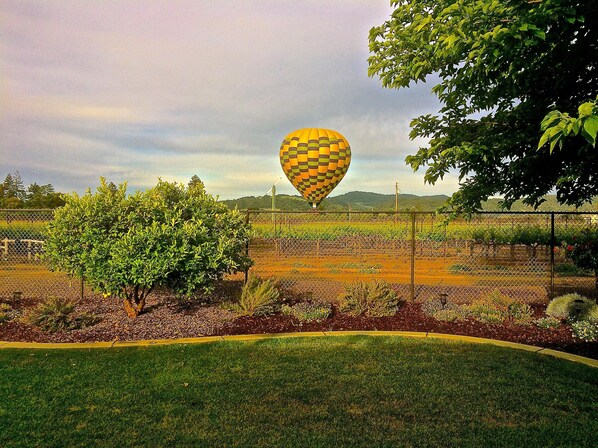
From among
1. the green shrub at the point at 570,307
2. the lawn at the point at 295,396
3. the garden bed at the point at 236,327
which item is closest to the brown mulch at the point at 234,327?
the garden bed at the point at 236,327

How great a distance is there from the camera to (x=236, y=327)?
25.3ft

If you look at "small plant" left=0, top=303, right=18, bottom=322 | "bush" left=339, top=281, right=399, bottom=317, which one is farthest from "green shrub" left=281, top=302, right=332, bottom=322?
"small plant" left=0, top=303, right=18, bottom=322

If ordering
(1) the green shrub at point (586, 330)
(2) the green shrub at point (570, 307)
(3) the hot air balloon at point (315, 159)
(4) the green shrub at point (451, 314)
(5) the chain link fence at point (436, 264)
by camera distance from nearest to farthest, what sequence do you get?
1. (1) the green shrub at point (586, 330)
2. (2) the green shrub at point (570, 307)
3. (4) the green shrub at point (451, 314)
4. (5) the chain link fence at point (436, 264)
5. (3) the hot air balloon at point (315, 159)

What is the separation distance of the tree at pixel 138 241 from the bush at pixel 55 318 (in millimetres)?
572

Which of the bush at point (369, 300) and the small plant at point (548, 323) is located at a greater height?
the bush at point (369, 300)

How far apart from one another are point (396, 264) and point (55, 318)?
17381 mm

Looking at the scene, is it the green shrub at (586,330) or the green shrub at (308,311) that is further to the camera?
the green shrub at (308,311)

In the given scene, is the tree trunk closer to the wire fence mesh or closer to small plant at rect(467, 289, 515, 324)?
the wire fence mesh

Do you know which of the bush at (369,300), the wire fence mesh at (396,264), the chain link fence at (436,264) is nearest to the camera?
the bush at (369,300)


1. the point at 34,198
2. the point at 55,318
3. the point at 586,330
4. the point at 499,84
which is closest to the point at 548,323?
the point at 586,330

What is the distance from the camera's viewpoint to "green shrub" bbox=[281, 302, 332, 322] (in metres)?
8.24

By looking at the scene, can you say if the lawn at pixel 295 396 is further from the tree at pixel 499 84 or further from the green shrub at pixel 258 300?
the tree at pixel 499 84

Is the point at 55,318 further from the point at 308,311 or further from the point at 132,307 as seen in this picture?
the point at 308,311

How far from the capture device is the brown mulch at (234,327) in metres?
7.11
